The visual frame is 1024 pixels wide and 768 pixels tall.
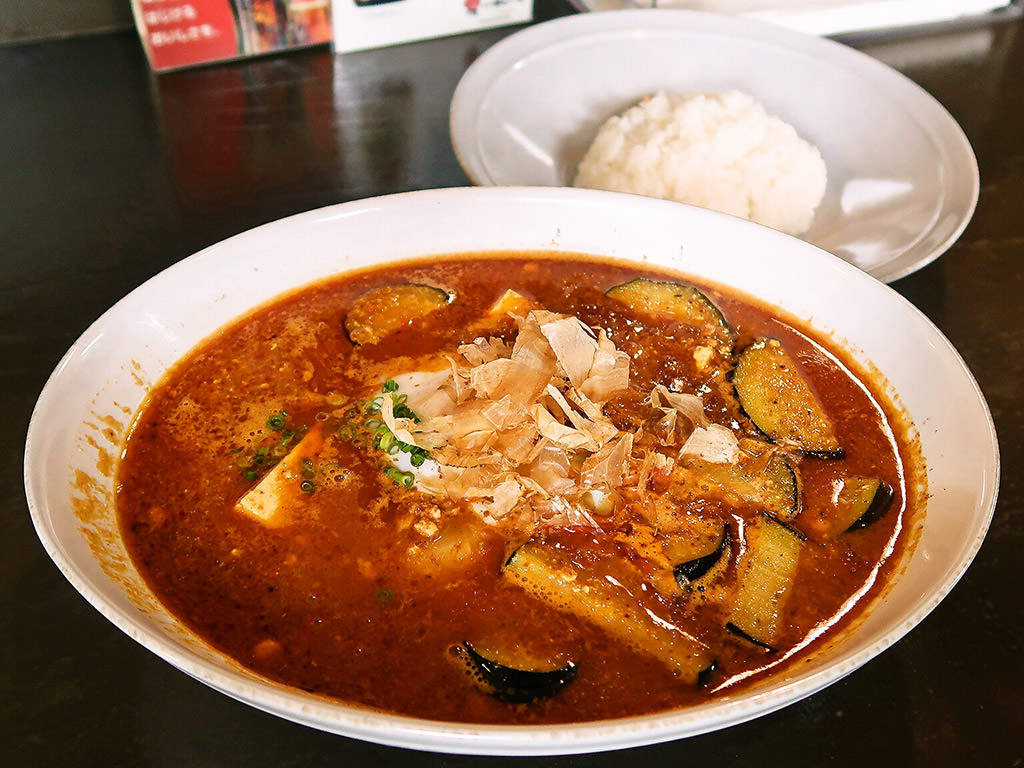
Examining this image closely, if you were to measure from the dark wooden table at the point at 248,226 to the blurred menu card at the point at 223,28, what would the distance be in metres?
0.06

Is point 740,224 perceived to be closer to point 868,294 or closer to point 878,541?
point 868,294

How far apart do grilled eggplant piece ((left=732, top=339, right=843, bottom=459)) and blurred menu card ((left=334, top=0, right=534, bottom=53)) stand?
1860mm

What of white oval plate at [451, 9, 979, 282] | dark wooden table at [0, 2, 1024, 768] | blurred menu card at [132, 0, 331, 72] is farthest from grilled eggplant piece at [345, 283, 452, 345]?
blurred menu card at [132, 0, 331, 72]

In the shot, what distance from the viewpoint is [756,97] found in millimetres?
2822

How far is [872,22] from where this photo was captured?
3.34 meters

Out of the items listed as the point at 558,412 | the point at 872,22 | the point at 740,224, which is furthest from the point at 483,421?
the point at 872,22

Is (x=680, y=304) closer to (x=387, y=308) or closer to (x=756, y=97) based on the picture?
(x=387, y=308)

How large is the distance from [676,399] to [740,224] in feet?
1.53

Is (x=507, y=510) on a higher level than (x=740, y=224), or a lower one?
lower

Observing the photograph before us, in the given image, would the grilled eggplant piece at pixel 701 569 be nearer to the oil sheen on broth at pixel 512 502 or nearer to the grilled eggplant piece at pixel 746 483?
the oil sheen on broth at pixel 512 502

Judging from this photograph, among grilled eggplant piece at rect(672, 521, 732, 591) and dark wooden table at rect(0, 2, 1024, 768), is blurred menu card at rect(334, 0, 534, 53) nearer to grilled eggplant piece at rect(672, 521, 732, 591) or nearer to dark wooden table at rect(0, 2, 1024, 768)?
dark wooden table at rect(0, 2, 1024, 768)

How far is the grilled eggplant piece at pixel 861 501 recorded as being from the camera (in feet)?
5.09

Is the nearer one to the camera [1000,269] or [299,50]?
[1000,269]

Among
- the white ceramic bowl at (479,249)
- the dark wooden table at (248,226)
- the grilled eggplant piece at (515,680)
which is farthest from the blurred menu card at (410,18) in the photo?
the grilled eggplant piece at (515,680)
